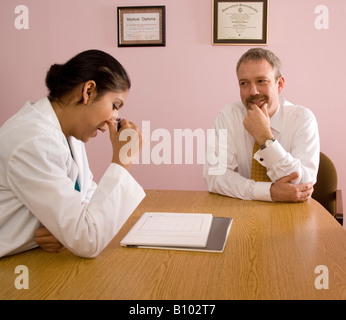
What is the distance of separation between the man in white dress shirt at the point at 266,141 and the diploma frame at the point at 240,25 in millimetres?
737

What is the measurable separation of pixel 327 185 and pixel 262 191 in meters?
0.77

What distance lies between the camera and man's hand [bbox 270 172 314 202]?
1.52 metres

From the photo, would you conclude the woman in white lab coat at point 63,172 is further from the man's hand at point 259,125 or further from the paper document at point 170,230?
the man's hand at point 259,125

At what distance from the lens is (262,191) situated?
1556 millimetres

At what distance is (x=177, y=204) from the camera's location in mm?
1536

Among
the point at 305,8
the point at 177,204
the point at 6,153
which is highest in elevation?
the point at 305,8

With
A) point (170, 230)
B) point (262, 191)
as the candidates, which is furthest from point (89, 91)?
point (262, 191)

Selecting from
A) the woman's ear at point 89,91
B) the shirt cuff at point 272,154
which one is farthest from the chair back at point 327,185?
the woman's ear at point 89,91

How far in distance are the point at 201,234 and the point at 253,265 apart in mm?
212

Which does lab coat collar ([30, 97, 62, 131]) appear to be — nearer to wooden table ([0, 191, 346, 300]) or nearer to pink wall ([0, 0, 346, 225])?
wooden table ([0, 191, 346, 300])

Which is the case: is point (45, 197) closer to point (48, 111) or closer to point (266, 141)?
point (48, 111)

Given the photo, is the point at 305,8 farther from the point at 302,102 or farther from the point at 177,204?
the point at 177,204

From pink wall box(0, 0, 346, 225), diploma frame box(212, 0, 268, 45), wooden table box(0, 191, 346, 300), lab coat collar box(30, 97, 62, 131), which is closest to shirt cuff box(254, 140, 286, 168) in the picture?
wooden table box(0, 191, 346, 300)
